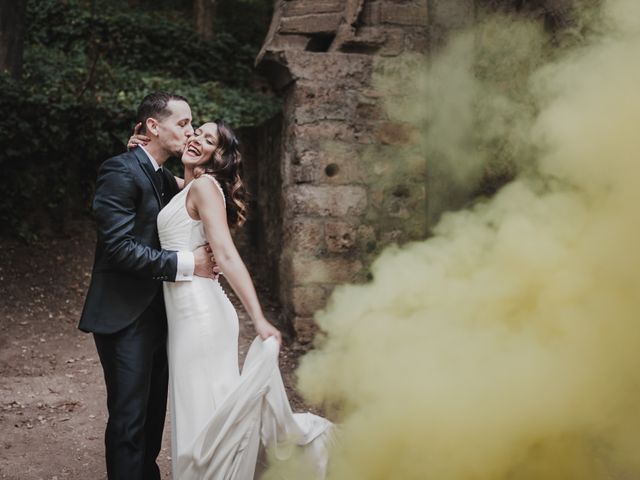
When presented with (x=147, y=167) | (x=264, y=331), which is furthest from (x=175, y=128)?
(x=264, y=331)

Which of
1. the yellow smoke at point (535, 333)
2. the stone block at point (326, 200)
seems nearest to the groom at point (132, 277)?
the yellow smoke at point (535, 333)

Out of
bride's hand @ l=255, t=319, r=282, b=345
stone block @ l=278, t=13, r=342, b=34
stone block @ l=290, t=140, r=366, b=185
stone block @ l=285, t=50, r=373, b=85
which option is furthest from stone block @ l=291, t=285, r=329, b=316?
bride's hand @ l=255, t=319, r=282, b=345

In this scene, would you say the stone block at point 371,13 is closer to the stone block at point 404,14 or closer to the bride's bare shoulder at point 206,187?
the stone block at point 404,14

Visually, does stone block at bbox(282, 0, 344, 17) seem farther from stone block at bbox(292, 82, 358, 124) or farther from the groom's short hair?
the groom's short hair

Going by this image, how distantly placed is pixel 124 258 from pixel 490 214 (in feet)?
9.93

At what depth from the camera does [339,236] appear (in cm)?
623

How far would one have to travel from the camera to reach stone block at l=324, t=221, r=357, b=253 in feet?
20.4

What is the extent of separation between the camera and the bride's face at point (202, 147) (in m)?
3.38

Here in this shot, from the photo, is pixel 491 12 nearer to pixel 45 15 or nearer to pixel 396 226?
pixel 396 226

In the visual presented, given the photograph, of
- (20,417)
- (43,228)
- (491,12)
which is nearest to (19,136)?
(43,228)

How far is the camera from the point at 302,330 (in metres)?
6.27

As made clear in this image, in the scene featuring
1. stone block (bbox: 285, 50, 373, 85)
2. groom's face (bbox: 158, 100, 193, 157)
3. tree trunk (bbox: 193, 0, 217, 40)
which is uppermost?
tree trunk (bbox: 193, 0, 217, 40)

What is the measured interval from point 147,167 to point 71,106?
4.98 metres

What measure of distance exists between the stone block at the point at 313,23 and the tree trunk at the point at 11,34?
4413 millimetres
